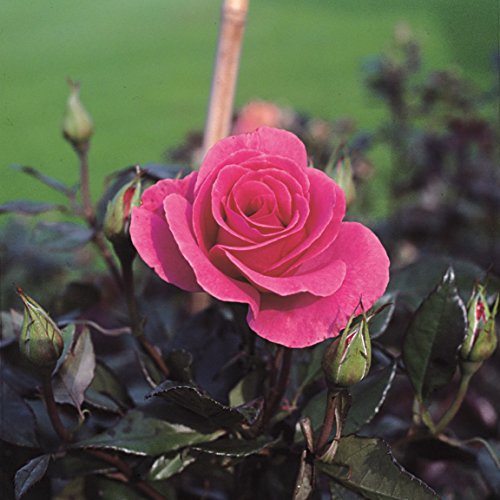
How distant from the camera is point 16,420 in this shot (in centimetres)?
50

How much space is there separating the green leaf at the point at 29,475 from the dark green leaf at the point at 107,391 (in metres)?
0.06

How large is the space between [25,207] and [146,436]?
0.97ft

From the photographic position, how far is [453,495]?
0.72 m

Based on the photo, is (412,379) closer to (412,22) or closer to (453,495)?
(453,495)

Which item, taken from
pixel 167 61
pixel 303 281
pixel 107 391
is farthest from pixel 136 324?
pixel 167 61

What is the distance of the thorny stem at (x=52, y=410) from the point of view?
460mm

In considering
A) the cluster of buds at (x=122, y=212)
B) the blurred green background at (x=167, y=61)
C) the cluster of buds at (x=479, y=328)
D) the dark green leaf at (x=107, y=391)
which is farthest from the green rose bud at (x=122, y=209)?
the blurred green background at (x=167, y=61)

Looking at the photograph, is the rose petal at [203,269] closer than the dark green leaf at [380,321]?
Yes

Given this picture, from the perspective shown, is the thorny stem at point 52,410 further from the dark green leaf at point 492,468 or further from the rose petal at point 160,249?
the dark green leaf at point 492,468

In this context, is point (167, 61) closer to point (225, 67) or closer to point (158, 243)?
point (225, 67)

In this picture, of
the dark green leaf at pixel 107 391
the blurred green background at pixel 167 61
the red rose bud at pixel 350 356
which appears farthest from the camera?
the blurred green background at pixel 167 61

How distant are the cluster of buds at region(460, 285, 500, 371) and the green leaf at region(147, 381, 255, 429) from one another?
143 mm

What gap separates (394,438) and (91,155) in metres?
2.91

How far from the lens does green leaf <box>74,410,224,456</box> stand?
1.52 feet
